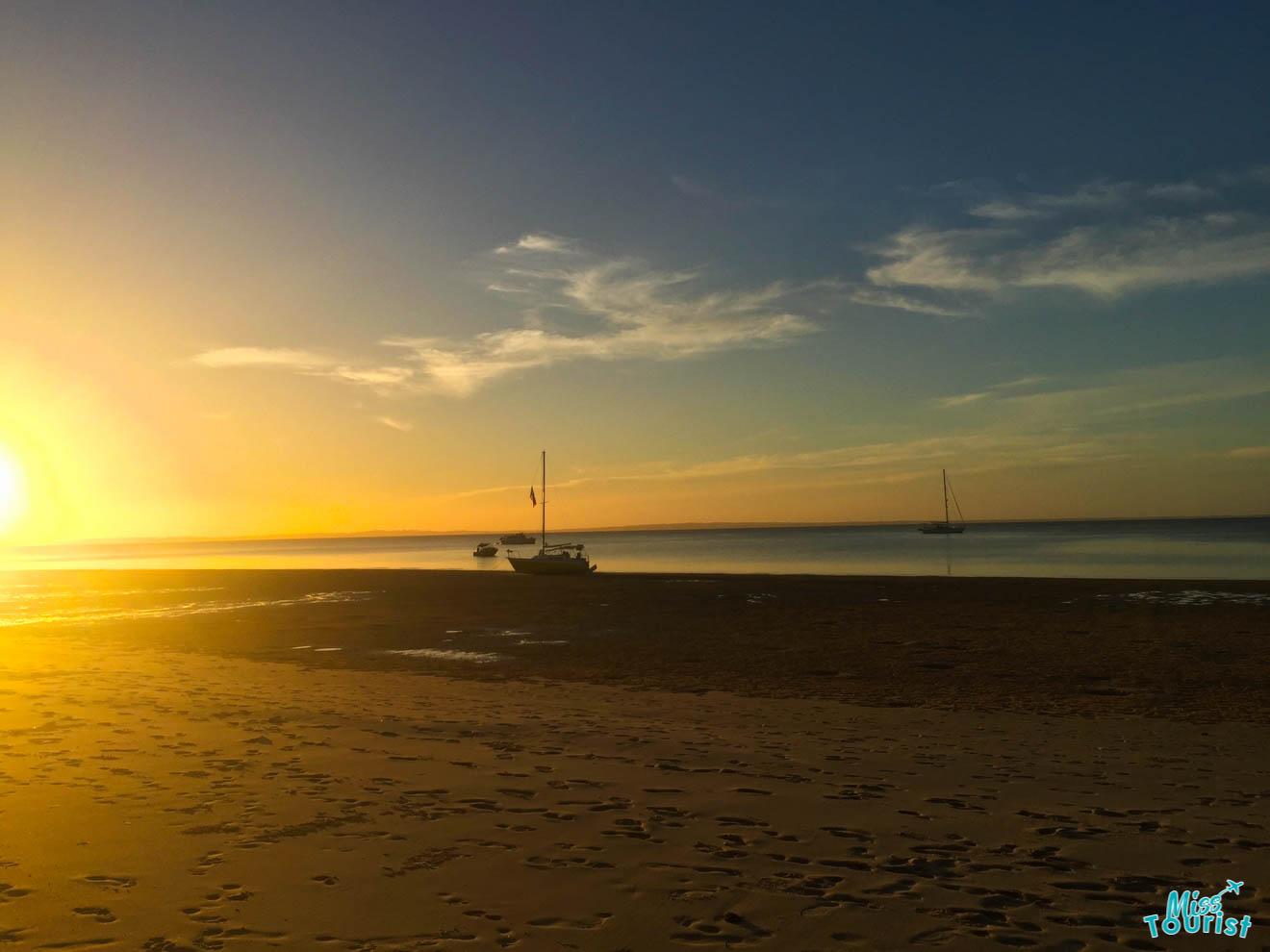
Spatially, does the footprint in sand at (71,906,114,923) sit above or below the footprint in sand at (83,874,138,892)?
above

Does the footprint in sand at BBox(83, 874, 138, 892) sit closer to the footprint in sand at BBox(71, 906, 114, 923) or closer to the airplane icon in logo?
the footprint in sand at BBox(71, 906, 114, 923)

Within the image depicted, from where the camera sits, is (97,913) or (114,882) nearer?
(97,913)

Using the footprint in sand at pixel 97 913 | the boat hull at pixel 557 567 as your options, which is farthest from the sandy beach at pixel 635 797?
the boat hull at pixel 557 567

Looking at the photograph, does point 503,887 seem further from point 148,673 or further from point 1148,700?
point 148,673

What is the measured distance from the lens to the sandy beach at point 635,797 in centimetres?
593

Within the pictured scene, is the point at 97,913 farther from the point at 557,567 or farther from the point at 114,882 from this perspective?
the point at 557,567

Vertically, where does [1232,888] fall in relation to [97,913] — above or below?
below

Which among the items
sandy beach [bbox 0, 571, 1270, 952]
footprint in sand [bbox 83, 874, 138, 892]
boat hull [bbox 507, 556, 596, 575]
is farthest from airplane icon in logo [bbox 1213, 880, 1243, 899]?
boat hull [bbox 507, 556, 596, 575]

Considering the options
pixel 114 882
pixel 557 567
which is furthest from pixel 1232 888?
pixel 557 567

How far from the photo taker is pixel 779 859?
7047 mm

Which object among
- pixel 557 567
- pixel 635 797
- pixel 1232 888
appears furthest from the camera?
pixel 557 567

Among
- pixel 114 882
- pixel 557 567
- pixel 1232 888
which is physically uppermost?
pixel 114 882

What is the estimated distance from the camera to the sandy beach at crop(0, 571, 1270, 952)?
5930mm

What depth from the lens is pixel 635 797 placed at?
8891 millimetres
